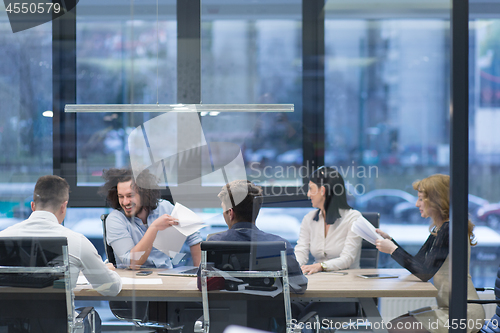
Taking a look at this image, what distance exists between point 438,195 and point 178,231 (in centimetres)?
161

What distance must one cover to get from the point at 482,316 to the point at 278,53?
6.55 ft

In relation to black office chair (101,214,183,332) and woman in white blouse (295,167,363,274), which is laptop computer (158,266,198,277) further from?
woman in white blouse (295,167,363,274)

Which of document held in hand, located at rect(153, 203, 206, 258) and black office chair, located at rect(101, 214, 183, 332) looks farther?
document held in hand, located at rect(153, 203, 206, 258)

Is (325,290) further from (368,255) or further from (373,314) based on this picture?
(368,255)

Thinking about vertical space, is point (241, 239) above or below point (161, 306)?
above

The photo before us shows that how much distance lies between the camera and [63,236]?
2232 millimetres

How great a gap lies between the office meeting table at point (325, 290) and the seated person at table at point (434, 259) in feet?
0.20

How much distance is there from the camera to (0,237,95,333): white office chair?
212cm

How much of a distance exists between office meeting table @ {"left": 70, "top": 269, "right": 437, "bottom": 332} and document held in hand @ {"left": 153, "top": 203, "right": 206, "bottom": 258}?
0.77 ft

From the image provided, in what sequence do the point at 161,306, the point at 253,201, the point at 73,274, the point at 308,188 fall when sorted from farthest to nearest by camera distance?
the point at 308,188
the point at 253,201
the point at 161,306
the point at 73,274

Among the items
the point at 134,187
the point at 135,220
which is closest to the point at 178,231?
the point at 135,220

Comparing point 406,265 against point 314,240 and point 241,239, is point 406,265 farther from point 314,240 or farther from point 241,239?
point 241,239

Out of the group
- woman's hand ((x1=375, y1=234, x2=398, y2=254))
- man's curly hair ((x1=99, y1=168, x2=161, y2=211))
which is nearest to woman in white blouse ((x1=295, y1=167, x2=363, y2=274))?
woman's hand ((x1=375, y1=234, x2=398, y2=254))

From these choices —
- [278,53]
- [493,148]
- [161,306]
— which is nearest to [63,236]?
[161,306]
